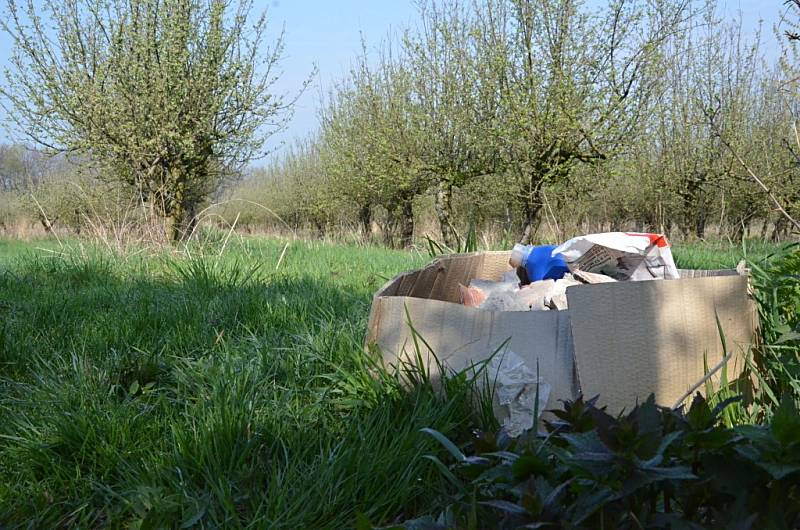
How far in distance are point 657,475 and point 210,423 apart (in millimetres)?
1163

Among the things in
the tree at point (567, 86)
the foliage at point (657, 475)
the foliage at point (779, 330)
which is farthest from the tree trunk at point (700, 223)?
the foliage at point (657, 475)

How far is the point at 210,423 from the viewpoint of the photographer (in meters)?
1.59

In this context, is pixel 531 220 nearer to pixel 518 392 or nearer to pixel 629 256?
pixel 629 256

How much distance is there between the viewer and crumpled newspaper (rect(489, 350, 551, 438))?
5.40ft

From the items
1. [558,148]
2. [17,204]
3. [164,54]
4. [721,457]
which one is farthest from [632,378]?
[17,204]

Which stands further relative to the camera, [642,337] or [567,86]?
[567,86]

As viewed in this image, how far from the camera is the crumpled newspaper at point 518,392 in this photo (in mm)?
1646

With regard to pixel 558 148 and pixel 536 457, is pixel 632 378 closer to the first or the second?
pixel 536 457

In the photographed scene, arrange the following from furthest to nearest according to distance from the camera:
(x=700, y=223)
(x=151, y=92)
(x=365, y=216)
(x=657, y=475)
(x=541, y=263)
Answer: (x=365, y=216)
(x=700, y=223)
(x=151, y=92)
(x=541, y=263)
(x=657, y=475)

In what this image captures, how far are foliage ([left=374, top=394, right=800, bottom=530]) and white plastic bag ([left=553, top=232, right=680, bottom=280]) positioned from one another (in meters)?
1.36

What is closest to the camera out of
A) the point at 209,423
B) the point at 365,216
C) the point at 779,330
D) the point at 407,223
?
the point at 209,423

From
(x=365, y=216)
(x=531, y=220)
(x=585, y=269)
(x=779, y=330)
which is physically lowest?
(x=779, y=330)

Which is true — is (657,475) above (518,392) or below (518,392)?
above

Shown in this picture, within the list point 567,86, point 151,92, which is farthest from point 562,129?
point 151,92
